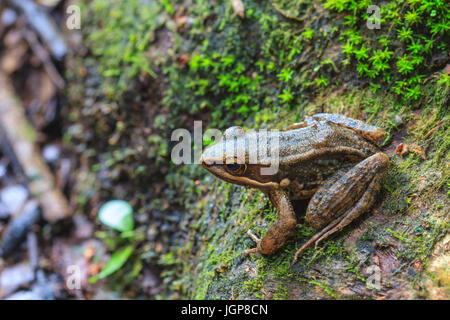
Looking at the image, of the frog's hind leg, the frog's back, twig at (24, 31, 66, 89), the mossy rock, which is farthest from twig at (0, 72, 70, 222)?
the frog's hind leg

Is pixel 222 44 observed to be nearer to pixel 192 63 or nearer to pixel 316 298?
pixel 192 63

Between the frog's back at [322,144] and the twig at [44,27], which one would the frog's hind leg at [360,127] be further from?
the twig at [44,27]

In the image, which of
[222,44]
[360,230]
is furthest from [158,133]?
[360,230]

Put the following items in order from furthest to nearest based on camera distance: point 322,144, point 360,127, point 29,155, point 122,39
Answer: point 29,155 → point 122,39 → point 360,127 → point 322,144

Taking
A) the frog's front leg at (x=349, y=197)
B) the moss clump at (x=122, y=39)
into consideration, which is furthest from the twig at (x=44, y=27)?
the frog's front leg at (x=349, y=197)

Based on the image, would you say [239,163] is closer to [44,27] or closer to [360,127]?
[360,127]

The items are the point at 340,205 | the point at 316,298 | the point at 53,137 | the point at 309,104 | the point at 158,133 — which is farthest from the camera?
the point at 53,137

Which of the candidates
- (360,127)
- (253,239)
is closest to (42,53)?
(253,239)
